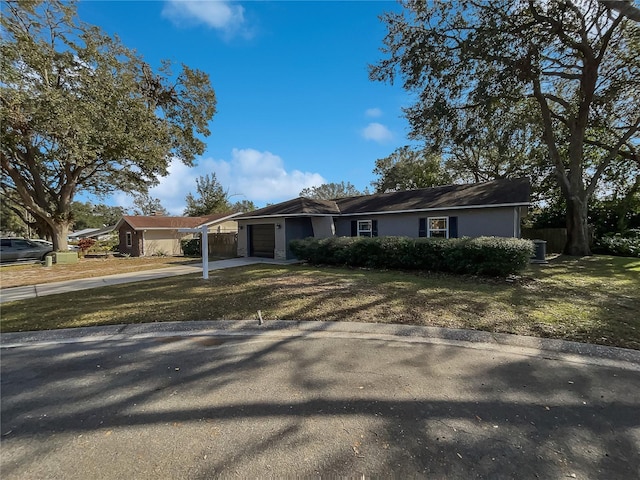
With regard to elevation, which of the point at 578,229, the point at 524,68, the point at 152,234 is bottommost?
the point at 578,229

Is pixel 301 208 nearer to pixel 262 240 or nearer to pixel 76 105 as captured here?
pixel 262 240

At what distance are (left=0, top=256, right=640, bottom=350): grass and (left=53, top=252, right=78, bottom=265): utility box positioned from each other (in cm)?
1258

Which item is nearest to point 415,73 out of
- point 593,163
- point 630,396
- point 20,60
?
point 630,396

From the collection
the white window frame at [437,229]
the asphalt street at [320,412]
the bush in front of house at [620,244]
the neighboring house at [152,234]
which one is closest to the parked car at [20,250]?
the neighboring house at [152,234]

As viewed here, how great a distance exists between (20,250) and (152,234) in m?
7.59

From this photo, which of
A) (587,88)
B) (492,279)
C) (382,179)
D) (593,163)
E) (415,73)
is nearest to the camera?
(492,279)

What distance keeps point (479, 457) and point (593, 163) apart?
84.9ft

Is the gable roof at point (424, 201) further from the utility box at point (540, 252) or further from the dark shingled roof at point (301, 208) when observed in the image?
the utility box at point (540, 252)

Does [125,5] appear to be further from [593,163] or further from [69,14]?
[593,163]

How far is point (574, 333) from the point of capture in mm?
4750

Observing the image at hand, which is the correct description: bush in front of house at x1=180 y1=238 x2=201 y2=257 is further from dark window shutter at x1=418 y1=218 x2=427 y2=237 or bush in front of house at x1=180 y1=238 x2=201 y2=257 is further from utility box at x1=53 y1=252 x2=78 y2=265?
dark window shutter at x1=418 y1=218 x2=427 y2=237

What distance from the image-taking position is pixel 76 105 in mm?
14461

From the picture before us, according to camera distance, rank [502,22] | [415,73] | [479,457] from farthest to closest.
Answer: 1. [415,73]
2. [502,22]
3. [479,457]

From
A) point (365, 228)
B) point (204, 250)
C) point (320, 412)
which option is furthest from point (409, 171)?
point (320, 412)
